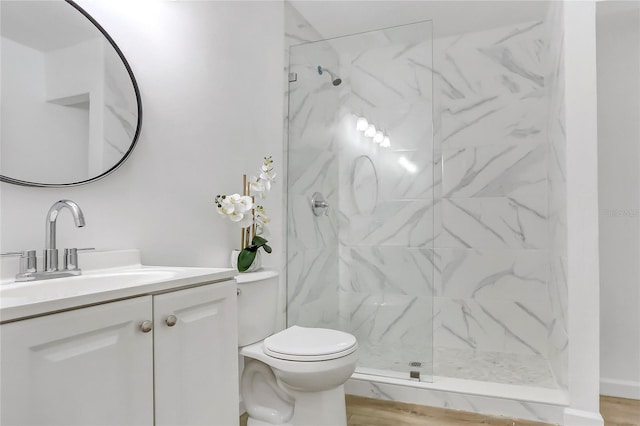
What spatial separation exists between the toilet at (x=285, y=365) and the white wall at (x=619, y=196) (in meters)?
1.71

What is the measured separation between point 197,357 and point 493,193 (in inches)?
96.7

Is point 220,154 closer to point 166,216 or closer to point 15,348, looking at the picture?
point 166,216

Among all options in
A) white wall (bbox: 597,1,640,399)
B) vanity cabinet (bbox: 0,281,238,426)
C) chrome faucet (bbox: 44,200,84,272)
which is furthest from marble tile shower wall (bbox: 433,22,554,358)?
chrome faucet (bbox: 44,200,84,272)

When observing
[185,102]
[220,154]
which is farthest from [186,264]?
[185,102]

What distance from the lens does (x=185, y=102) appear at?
1.95 metres

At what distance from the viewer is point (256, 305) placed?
2.00 metres

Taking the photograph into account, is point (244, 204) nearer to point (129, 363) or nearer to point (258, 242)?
point (258, 242)

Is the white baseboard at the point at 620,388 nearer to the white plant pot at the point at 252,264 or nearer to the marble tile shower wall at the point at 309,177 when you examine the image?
the marble tile shower wall at the point at 309,177

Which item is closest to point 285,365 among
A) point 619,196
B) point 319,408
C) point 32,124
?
point 319,408

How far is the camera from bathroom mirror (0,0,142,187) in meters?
1.27

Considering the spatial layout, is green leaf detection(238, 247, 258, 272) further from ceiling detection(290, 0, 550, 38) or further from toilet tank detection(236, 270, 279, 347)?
ceiling detection(290, 0, 550, 38)

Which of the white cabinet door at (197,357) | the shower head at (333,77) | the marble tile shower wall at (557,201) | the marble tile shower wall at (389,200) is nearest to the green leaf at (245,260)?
the white cabinet door at (197,357)

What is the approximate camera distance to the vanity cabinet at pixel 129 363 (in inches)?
32.0

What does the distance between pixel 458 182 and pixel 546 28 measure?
3.72ft
